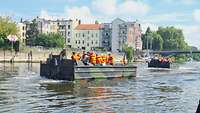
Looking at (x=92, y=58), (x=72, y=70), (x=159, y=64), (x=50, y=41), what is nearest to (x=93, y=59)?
(x=92, y=58)

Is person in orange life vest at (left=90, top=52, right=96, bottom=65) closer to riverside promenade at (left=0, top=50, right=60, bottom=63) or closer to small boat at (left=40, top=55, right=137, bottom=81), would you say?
small boat at (left=40, top=55, right=137, bottom=81)

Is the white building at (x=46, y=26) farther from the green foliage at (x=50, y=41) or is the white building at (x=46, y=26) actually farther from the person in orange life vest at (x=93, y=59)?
the person in orange life vest at (x=93, y=59)

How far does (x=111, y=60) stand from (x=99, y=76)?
12.6ft

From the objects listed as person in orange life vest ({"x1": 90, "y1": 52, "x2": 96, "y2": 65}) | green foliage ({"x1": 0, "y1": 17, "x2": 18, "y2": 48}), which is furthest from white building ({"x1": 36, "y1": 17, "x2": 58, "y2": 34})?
person in orange life vest ({"x1": 90, "y1": 52, "x2": 96, "y2": 65})

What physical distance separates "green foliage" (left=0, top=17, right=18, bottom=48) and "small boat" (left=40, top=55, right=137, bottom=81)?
60038mm

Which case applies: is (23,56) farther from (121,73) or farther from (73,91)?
(73,91)

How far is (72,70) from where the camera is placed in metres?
33.7

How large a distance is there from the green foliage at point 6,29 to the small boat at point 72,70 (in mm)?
60038

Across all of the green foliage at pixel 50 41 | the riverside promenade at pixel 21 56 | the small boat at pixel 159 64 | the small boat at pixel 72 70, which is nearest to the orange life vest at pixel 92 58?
the small boat at pixel 72 70

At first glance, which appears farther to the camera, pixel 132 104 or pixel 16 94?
pixel 16 94

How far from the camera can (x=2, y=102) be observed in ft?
63.0

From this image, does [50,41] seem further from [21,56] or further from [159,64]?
[159,64]

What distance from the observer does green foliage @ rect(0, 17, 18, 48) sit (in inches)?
3797

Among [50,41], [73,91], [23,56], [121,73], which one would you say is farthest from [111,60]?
[50,41]
